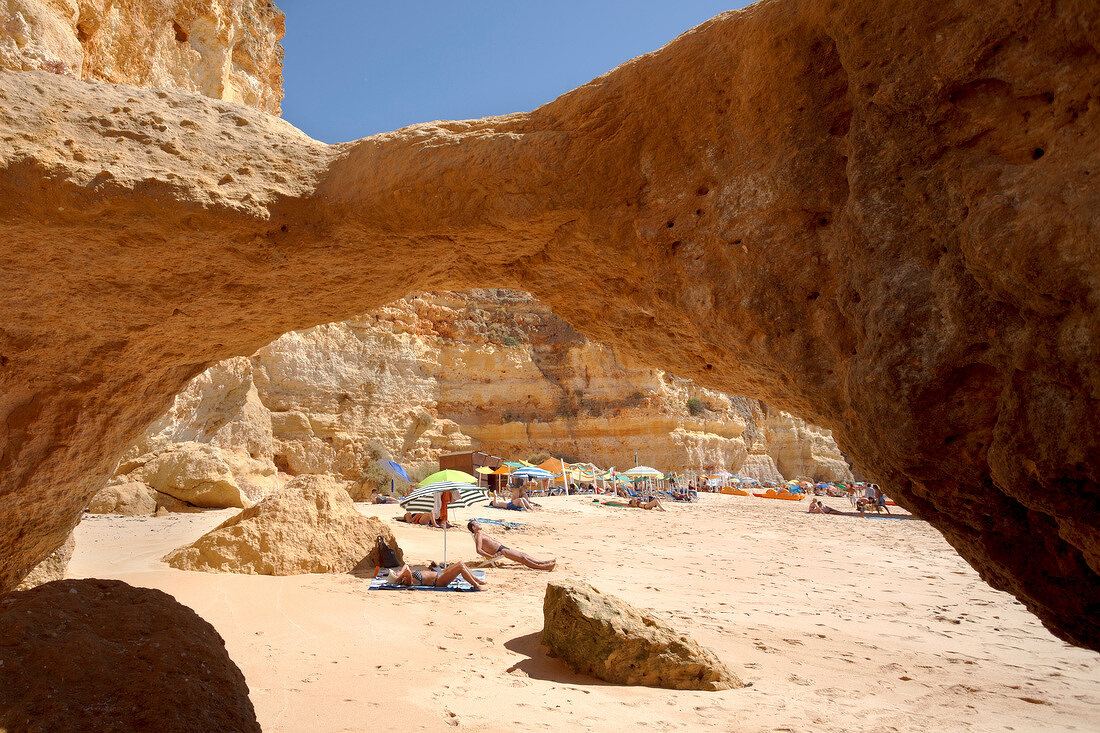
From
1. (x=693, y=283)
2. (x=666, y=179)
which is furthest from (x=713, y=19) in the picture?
(x=693, y=283)

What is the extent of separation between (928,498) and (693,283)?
1.39 meters

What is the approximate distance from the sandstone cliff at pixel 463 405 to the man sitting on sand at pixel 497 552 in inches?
395

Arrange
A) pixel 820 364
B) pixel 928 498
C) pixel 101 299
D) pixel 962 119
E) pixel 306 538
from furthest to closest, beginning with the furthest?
pixel 306 538
pixel 101 299
pixel 820 364
pixel 928 498
pixel 962 119

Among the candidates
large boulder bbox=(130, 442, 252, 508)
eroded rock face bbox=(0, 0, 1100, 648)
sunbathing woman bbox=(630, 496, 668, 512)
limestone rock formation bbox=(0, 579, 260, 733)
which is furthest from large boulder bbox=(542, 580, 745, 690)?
sunbathing woman bbox=(630, 496, 668, 512)

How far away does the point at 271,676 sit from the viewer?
4414 millimetres

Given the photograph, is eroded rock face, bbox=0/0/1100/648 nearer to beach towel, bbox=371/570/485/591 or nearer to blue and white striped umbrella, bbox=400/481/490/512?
beach towel, bbox=371/570/485/591

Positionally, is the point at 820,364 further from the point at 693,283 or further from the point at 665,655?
the point at 665,655

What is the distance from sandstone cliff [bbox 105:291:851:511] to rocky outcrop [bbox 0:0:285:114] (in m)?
8.59

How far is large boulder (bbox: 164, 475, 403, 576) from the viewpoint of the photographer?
7.45 m

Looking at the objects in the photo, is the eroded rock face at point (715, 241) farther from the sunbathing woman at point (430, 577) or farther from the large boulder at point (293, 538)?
the sunbathing woman at point (430, 577)

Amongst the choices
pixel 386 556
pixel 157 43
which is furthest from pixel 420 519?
pixel 157 43

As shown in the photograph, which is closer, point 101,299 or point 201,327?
point 101,299

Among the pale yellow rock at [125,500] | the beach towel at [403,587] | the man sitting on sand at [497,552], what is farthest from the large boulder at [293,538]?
the pale yellow rock at [125,500]

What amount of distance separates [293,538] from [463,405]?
24414mm
